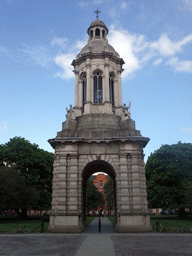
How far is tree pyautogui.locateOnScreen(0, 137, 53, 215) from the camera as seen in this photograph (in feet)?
131

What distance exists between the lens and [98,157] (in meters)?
24.0

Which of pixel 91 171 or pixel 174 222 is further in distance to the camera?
pixel 174 222

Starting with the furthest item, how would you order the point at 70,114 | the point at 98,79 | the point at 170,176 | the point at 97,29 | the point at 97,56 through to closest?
the point at 170,176 → the point at 97,29 → the point at 97,56 → the point at 98,79 → the point at 70,114

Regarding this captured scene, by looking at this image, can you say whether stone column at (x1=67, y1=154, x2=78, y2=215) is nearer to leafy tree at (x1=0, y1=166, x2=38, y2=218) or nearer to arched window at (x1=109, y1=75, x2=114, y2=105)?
arched window at (x1=109, y1=75, x2=114, y2=105)

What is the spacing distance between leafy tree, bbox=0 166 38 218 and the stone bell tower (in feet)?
39.4

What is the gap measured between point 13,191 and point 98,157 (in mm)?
17030

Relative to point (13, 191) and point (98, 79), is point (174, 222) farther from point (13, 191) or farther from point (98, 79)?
point (13, 191)

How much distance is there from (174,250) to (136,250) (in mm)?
2215

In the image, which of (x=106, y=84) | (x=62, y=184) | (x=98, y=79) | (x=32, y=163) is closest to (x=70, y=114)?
(x=106, y=84)

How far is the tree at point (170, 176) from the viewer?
37.4m

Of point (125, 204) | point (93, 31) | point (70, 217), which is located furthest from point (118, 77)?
point (70, 217)

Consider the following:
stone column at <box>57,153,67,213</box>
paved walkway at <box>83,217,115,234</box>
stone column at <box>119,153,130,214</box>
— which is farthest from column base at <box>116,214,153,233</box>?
stone column at <box>57,153,67,213</box>

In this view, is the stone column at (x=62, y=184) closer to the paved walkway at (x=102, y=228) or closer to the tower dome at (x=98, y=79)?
the paved walkway at (x=102, y=228)

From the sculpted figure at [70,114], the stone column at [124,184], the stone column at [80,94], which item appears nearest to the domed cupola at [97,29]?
the stone column at [80,94]
